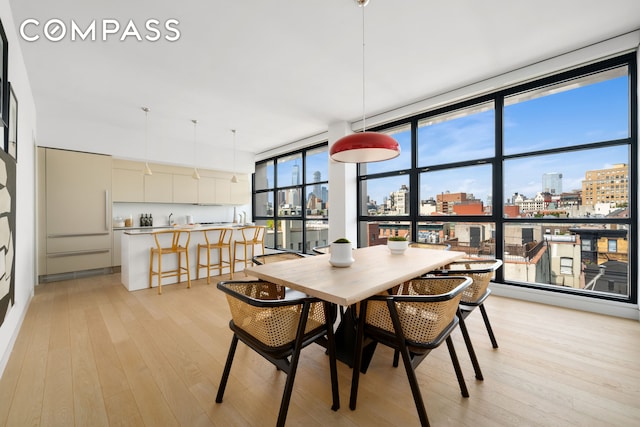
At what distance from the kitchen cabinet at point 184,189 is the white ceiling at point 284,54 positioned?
1.71 m

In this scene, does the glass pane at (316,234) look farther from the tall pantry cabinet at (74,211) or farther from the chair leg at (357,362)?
the chair leg at (357,362)

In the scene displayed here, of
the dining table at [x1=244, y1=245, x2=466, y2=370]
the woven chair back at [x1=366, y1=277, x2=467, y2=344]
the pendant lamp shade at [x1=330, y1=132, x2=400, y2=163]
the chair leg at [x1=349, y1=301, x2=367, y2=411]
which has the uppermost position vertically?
the pendant lamp shade at [x1=330, y1=132, x2=400, y2=163]

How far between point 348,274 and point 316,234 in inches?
177

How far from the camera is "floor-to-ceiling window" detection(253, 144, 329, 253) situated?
239 inches

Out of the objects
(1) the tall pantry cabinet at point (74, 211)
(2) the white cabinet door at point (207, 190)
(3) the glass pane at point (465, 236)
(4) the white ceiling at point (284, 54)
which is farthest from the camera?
(2) the white cabinet door at point (207, 190)

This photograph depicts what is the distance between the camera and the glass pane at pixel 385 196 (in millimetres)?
4598

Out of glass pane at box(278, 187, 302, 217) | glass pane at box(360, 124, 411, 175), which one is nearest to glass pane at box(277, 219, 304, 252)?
glass pane at box(278, 187, 302, 217)

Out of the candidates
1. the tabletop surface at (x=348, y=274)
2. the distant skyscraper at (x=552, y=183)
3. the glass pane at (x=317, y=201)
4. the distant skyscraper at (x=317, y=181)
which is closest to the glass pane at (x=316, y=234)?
the glass pane at (x=317, y=201)

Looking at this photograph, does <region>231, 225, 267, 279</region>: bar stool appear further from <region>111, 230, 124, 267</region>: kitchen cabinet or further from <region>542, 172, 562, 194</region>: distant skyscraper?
<region>542, 172, 562, 194</region>: distant skyscraper

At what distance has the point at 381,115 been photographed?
4.62 m

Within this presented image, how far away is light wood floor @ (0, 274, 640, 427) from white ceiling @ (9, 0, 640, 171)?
289cm

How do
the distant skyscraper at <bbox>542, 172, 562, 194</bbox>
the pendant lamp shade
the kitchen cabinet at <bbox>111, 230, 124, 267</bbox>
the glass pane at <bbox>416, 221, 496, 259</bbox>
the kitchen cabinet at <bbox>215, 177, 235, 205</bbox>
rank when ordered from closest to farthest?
the pendant lamp shade
the distant skyscraper at <bbox>542, 172, 562, 194</bbox>
the glass pane at <bbox>416, 221, 496, 259</bbox>
the kitchen cabinet at <bbox>111, 230, 124, 267</bbox>
the kitchen cabinet at <bbox>215, 177, 235, 205</bbox>

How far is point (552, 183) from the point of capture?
3246 millimetres

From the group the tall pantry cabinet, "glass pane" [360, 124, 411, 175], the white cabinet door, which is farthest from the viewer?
the white cabinet door
